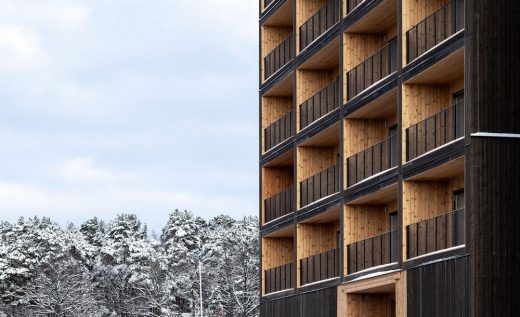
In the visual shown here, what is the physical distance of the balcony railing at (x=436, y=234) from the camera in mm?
38219

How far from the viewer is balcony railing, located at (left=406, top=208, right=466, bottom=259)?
125ft

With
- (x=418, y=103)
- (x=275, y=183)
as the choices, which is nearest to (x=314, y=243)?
(x=275, y=183)

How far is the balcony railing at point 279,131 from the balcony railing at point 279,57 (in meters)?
2.37

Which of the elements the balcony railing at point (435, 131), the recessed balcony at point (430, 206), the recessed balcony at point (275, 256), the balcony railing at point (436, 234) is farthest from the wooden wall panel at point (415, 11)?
the recessed balcony at point (275, 256)

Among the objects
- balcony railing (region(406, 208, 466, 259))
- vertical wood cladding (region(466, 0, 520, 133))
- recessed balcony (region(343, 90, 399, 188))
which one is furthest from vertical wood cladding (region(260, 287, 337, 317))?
vertical wood cladding (region(466, 0, 520, 133))

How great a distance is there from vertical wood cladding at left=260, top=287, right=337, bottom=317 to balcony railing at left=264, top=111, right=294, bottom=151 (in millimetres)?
7101

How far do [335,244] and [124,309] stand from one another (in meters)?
85.2

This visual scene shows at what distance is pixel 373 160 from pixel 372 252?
328cm

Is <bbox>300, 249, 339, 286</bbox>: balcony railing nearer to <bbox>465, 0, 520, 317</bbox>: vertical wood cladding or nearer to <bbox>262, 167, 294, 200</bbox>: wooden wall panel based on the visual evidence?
<bbox>262, 167, 294, 200</bbox>: wooden wall panel

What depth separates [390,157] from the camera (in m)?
45.3

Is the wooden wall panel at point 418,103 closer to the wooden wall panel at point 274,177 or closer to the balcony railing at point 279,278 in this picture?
the balcony railing at point 279,278

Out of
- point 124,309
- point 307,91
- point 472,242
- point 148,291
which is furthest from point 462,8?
point 124,309

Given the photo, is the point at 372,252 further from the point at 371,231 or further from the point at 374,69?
the point at 374,69

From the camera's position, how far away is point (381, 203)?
4756 cm
